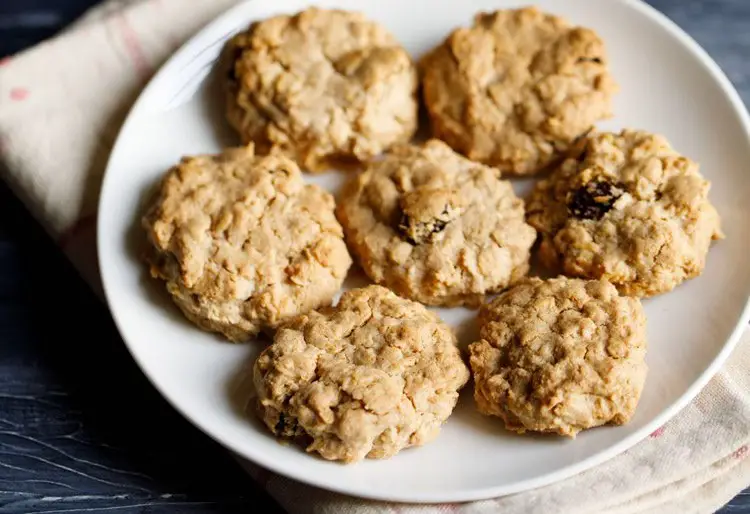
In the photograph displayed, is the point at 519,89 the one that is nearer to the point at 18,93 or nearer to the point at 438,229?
the point at 438,229

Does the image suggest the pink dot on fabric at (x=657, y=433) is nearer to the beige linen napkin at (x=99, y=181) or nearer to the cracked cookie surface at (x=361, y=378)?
the beige linen napkin at (x=99, y=181)

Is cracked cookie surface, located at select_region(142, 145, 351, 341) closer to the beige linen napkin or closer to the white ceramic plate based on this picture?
the white ceramic plate

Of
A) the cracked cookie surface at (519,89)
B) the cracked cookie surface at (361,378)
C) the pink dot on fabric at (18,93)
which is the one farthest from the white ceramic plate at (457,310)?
the pink dot on fabric at (18,93)

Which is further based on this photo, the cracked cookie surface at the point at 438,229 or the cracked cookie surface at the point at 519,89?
the cracked cookie surface at the point at 519,89

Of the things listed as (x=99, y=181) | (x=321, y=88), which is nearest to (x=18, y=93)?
Answer: (x=99, y=181)

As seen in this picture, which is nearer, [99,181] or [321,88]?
[321,88]

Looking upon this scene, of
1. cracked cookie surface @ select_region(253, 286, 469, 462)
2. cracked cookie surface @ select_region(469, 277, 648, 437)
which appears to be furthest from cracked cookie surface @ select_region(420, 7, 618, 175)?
cracked cookie surface @ select_region(253, 286, 469, 462)
